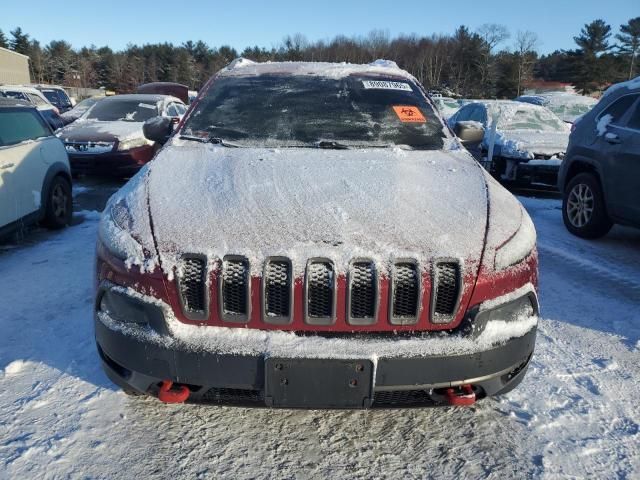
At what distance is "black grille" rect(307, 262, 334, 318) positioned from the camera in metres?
2.13

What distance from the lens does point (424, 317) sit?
2.18m

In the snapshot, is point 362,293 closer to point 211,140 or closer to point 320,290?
point 320,290

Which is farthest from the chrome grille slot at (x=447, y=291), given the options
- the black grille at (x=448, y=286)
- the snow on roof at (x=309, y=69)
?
the snow on roof at (x=309, y=69)

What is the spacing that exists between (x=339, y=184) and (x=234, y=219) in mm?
597

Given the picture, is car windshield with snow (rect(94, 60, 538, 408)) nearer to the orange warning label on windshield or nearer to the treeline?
the orange warning label on windshield

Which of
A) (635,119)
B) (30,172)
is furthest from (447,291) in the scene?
(30,172)

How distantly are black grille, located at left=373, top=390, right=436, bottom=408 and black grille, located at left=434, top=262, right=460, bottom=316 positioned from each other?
1.15ft

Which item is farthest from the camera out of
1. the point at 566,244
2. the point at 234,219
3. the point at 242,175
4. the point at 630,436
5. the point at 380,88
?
the point at 566,244

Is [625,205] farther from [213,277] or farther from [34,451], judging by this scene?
[34,451]

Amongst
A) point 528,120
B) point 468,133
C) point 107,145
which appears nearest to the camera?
point 468,133

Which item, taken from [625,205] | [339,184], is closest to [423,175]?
[339,184]

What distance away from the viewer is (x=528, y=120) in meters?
10.4

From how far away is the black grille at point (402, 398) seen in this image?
85.7 inches

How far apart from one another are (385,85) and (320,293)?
2.30 meters
